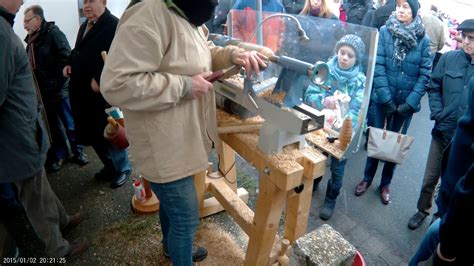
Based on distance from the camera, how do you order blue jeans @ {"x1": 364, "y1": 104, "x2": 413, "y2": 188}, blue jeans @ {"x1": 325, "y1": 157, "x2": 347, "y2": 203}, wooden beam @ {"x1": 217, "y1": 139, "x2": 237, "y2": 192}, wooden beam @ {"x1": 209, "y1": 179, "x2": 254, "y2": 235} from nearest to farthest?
1. wooden beam @ {"x1": 209, "y1": 179, "x2": 254, "y2": 235}
2. wooden beam @ {"x1": 217, "y1": 139, "x2": 237, "y2": 192}
3. blue jeans @ {"x1": 325, "y1": 157, "x2": 347, "y2": 203}
4. blue jeans @ {"x1": 364, "y1": 104, "x2": 413, "y2": 188}

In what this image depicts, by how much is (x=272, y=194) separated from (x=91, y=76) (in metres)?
1.65

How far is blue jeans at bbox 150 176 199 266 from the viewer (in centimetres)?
144

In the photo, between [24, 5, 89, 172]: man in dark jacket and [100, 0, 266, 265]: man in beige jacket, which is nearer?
[100, 0, 266, 265]: man in beige jacket

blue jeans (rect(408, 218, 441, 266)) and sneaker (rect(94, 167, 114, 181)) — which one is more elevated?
blue jeans (rect(408, 218, 441, 266))

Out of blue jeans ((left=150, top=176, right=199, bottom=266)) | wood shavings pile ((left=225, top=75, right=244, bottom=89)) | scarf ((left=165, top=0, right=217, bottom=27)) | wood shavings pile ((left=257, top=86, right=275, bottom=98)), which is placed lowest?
blue jeans ((left=150, top=176, right=199, bottom=266))

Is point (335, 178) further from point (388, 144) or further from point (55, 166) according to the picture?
point (55, 166)

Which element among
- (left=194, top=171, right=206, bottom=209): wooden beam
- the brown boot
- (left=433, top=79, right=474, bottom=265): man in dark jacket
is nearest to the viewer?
(left=433, top=79, right=474, bottom=265): man in dark jacket

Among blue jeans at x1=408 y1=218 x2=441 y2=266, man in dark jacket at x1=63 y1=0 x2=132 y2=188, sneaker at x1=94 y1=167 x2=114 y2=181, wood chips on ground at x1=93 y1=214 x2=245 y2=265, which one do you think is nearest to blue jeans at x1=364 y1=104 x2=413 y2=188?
blue jeans at x1=408 y1=218 x2=441 y2=266

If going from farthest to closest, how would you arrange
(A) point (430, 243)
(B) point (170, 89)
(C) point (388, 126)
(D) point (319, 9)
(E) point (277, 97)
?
(C) point (388, 126)
(D) point (319, 9)
(A) point (430, 243)
(E) point (277, 97)
(B) point (170, 89)

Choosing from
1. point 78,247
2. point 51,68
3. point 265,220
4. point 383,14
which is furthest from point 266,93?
point 383,14

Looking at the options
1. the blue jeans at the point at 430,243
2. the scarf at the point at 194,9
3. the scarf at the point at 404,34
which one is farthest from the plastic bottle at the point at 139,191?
the scarf at the point at 404,34

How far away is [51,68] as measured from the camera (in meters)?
2.76

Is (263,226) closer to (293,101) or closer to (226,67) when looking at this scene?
(293,101)

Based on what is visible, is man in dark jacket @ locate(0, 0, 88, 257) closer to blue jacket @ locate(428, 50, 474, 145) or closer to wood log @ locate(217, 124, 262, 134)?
wood log @ locate(217, 124, 262, 134)
